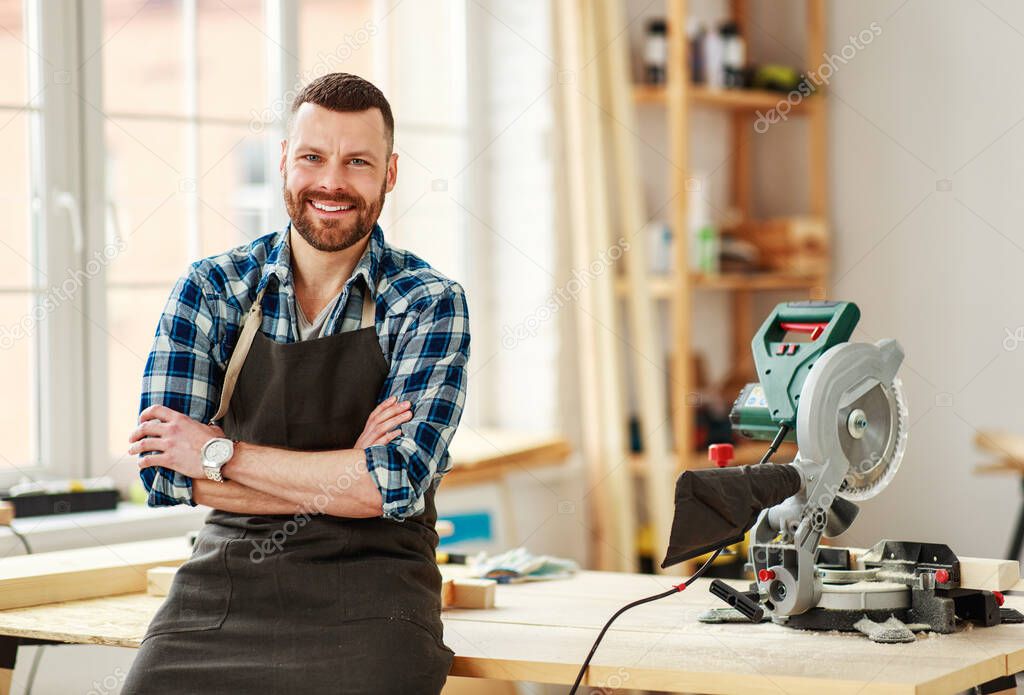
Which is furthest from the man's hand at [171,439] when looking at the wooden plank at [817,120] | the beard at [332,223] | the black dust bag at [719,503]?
the wooden plank at [817,120]

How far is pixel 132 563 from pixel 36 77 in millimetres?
1445

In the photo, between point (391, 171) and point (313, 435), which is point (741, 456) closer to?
point (391, 171)

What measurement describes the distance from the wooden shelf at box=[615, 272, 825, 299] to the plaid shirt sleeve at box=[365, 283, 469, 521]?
7.82 ft

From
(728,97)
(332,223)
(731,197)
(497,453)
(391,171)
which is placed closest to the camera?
(332,223)

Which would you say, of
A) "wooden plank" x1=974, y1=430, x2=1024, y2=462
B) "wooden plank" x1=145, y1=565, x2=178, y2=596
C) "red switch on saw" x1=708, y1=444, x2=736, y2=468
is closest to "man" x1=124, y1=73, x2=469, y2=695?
"wooden plank" x1=145, y1=565, x2=178, y2=596

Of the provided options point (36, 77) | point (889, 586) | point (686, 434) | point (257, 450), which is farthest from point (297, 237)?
point (686, 434)

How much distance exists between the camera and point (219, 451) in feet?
6.75

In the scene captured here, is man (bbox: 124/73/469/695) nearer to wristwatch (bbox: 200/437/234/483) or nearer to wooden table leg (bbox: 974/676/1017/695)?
wristwatch (bbox: 200/437/234/483)

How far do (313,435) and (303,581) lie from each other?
10.0 inches

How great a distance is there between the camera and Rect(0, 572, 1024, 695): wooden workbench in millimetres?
1781

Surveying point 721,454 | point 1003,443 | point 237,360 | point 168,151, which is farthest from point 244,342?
point 1003,443

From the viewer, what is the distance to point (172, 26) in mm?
3568

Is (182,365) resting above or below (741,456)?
above

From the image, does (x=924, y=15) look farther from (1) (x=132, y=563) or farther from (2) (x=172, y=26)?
(1) (x=132, y=563)
